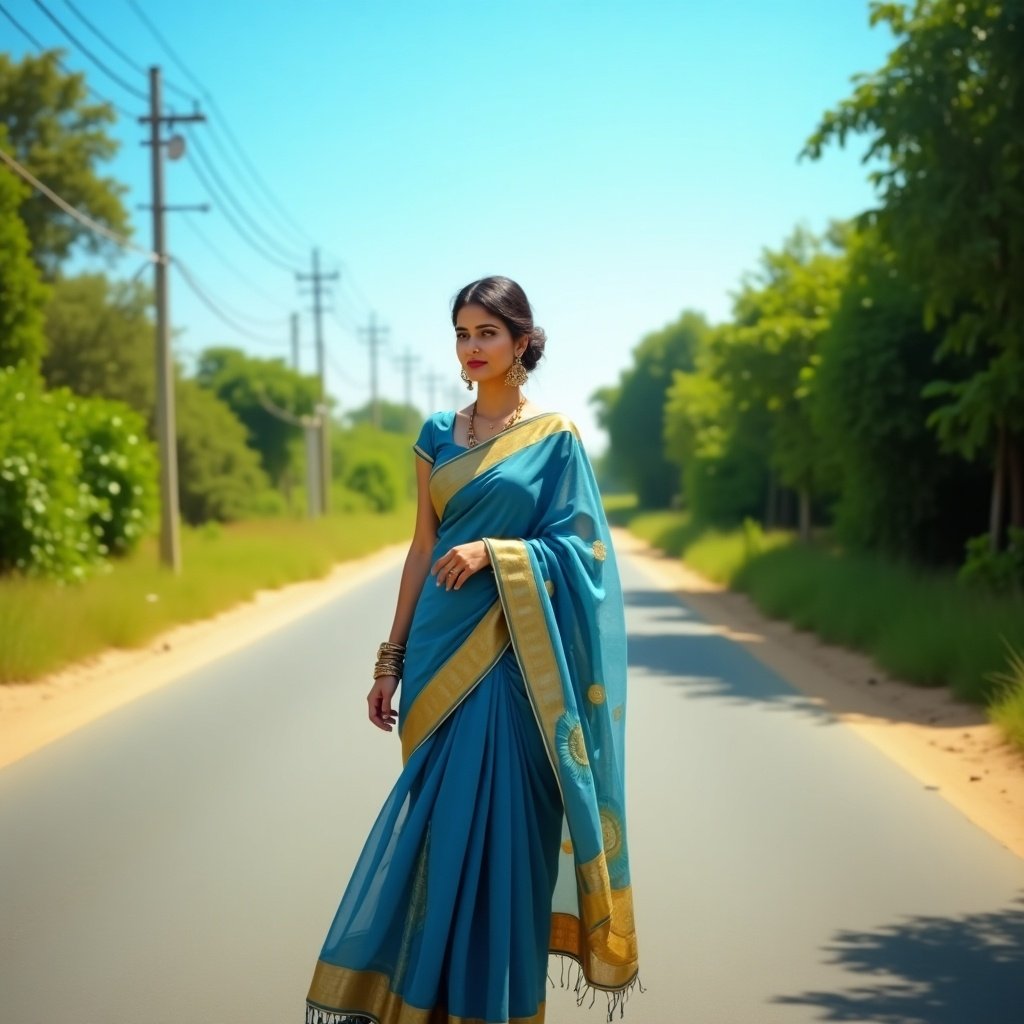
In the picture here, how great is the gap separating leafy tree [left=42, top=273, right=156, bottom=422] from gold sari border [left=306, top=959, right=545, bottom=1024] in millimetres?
42627

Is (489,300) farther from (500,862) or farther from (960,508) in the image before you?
(960,508)

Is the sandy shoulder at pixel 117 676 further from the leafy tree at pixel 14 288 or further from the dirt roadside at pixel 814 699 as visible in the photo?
the leafy tree at pixel 14 288

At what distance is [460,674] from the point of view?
4309 mm

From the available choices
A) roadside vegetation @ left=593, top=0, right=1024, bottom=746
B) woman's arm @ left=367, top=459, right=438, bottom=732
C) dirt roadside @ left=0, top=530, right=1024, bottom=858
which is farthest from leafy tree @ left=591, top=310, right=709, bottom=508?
woman's arm @ left=367, top=459, right=438, bottom=732

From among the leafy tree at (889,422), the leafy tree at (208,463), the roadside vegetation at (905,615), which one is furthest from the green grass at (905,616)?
the leafy tree at (208,463)

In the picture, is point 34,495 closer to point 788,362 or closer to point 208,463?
point 788,362

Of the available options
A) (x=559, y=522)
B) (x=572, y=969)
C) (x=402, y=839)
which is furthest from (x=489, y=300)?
(x=572, y=969)

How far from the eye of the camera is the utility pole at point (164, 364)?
23453 mm

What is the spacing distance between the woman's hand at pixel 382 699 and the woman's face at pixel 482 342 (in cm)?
90

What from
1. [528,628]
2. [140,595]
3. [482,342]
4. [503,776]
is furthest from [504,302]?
[140,595]

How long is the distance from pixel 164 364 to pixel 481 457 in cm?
1980

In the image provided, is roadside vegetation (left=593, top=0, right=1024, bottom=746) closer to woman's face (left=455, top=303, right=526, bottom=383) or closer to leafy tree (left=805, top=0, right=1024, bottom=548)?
leafy tree (left=805, top=0, right=1024, bottom=548)

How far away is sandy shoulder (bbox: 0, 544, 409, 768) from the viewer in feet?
35.4

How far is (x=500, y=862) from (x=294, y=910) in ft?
6.85
